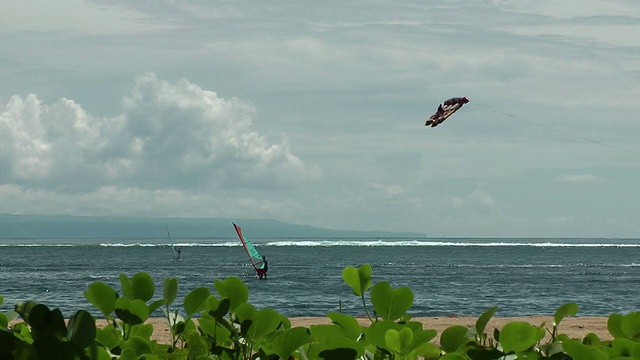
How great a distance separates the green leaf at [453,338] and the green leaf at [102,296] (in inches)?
26.5

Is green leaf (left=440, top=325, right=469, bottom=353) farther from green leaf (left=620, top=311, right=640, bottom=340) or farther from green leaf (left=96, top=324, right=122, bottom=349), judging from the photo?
green leaf (left=96, top=324, right=122, bottom=349)

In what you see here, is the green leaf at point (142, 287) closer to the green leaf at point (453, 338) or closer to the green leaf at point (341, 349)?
the green leaf at point (341, 349)

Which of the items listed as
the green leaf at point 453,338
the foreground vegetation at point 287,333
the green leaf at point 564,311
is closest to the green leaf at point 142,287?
the foreground vegetation at point 287,333

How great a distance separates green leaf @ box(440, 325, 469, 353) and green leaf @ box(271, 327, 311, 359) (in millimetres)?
362

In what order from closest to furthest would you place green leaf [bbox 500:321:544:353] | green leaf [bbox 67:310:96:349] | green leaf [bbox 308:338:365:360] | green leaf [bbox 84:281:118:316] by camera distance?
green leaf [bbox 67:310:96:349]
green leaf [bbox 308:338:365:360]
green leaf [bbox 500:321:544:353]
green leaf [bbox 84:281:118:316]

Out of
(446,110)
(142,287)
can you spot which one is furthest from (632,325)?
(446,110)

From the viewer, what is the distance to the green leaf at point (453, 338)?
1.92m

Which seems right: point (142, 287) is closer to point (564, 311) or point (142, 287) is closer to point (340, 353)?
point (340, 353)

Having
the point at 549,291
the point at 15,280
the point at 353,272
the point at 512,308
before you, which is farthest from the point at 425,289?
the point at 353,272

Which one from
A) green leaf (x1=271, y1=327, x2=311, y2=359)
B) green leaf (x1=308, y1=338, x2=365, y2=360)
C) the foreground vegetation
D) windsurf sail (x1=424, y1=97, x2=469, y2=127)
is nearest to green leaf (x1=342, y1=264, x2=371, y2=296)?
the foreground vegetation

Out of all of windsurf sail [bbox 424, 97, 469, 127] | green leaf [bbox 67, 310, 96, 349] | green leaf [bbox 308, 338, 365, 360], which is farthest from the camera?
windsurf sail [bbox 424, 97, 469, 127]

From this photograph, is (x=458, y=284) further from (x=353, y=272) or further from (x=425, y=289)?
(x=353, y=272)

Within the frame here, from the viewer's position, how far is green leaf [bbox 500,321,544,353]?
1674mm

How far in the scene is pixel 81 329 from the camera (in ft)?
4.46
